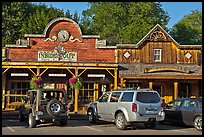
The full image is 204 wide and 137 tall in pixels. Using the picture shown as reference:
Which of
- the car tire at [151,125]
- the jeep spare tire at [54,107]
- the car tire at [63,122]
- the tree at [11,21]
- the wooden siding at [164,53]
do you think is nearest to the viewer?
the jeep spare tire at [54,107]

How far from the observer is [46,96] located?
16453 millimetres

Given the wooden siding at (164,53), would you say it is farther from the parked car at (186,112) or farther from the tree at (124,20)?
the tree at (124,20)

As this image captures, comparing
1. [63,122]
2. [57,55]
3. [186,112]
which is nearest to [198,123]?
[186,112]

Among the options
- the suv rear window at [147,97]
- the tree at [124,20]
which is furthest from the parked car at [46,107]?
the tree at [124,20]

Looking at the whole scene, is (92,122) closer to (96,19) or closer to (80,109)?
(80,109)

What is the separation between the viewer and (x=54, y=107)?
52.2ft

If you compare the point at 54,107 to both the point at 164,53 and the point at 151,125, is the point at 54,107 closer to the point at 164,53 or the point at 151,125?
the point at 151,125

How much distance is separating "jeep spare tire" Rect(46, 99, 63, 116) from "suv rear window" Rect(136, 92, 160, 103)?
3.42m

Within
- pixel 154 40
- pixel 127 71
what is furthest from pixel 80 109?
pixel 154 40

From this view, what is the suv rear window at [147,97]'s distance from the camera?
15.4m

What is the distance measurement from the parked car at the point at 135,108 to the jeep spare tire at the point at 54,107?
228 centimetres

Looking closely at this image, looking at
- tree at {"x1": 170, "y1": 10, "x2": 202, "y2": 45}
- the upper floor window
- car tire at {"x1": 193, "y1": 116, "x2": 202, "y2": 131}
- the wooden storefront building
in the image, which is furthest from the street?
tree at {"x1": 170, "y1": 10, "x2": 202, "y2": 45}

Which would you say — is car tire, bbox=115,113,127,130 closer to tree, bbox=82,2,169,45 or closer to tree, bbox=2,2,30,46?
tree, bbox=2,2,30,46

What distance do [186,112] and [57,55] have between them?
13.3 metres
